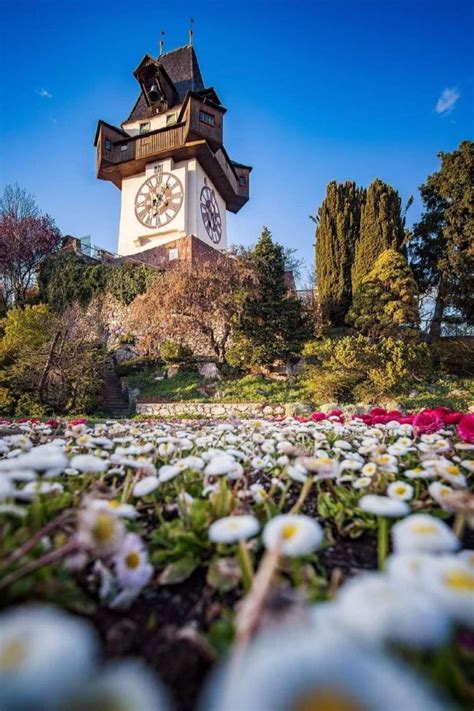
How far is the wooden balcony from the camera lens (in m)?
18.5

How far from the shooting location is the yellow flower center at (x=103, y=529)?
72cm

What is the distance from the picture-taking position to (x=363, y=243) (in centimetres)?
1616

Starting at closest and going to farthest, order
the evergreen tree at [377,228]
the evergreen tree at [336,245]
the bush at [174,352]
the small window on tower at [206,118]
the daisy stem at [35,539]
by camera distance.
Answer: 1. the daisy stem at [35,539]
2. the bush at [174,352]
3. the evergreen tree at [377,228]
4. the evergreen tree at [336,245]
5. the small window on tower at [206,118]

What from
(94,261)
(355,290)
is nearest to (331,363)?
(355,290)

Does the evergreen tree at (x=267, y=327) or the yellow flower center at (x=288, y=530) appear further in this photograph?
the evergreen tree at (x=267, y=327)

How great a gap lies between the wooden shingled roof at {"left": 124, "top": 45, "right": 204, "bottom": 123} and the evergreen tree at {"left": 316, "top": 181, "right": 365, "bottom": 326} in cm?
1153

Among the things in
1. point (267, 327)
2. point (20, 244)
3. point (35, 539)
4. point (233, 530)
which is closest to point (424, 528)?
point (233, 530)

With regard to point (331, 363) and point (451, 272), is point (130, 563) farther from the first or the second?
point (451, 272)

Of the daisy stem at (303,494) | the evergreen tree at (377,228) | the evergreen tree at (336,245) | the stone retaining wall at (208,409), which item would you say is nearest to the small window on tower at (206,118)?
the evergreen tree at (336,245)

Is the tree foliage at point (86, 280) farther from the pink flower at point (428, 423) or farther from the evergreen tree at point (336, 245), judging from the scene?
the pink flower at point (428, 423)

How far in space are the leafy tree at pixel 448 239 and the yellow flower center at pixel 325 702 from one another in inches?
664

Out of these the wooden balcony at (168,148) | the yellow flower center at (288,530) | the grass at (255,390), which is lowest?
the grass at (255,390)

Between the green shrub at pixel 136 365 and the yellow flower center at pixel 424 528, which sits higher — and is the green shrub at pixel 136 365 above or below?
below

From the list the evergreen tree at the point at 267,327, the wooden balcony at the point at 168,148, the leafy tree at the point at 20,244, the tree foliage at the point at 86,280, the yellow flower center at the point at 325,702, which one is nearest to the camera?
the yellow flower center at the point at 325,702
